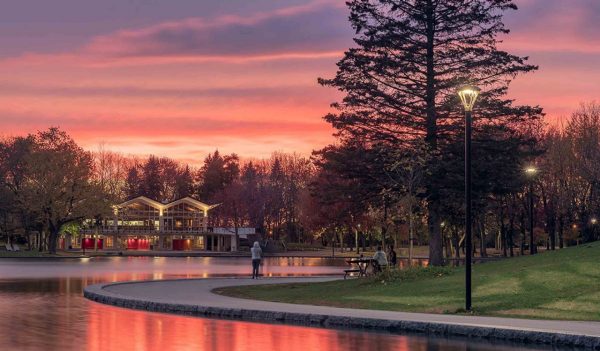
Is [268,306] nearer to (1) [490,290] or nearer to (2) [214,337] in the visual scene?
(1) [490,290]

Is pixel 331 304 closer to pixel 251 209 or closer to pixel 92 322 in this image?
pixel 92 322

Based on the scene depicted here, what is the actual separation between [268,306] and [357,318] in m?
5.02

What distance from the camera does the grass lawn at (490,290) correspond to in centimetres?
2600

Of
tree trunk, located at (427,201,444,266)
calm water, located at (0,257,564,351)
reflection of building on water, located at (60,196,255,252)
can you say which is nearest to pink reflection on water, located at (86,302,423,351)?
calm water, located at (0,257,564,351)

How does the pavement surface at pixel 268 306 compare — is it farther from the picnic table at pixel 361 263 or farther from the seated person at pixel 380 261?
the seated person at pixel 380 261

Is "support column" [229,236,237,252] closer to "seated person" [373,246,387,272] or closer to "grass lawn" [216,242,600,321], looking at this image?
"seated person" [373,246,387,272]

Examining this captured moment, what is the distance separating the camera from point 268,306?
92.9 feet

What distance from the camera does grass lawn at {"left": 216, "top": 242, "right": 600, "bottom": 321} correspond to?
85.3 ft

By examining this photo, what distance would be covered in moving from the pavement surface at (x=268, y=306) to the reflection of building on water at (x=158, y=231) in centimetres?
10600

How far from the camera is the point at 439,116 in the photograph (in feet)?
Answer: 177

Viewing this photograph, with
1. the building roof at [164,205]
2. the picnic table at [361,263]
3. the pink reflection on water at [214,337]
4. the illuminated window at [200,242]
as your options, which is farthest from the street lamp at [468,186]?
the building roof at [164,205]

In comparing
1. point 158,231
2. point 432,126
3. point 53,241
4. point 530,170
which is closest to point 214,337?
point 432,126

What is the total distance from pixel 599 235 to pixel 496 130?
49.6 meters

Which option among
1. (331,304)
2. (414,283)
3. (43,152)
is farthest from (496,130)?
(43,152)
